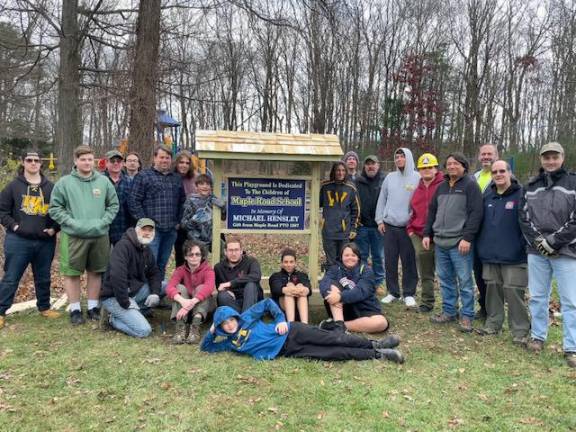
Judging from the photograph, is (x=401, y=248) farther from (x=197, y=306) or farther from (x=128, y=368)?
(x=128, y=368)

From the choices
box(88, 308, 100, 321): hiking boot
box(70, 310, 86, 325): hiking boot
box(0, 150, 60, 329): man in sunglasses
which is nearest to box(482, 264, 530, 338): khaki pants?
box(88, 308, 100, 321): hiking boot

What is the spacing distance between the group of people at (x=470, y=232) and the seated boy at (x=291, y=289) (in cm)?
60

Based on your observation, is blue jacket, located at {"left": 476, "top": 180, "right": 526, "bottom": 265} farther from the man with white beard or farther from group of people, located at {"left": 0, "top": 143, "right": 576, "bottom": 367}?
the man with white beard

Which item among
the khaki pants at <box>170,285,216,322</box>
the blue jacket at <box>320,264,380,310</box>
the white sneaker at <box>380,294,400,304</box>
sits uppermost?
the blue jacket at <box>320,264,380,310</box>

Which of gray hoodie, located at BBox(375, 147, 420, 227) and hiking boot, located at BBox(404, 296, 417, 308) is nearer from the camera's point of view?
gray hoodie, located at BBox(375, 147, 420, 227)

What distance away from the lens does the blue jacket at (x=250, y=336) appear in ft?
15.9

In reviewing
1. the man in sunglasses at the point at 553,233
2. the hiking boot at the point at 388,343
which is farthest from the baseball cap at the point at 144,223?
the man in sunglasses at the point at 553,233

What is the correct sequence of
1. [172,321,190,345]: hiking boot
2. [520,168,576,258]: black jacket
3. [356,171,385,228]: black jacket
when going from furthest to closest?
[356,171,385,228]: black jacket
[172,321,190,345]: hiking boot
[520,168,576,258]: black jacket

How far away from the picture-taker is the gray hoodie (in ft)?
22.1

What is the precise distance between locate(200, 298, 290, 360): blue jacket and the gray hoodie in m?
2.58

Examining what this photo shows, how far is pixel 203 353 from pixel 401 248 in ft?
10.7

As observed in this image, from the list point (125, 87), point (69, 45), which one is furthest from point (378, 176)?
point (69, 45)

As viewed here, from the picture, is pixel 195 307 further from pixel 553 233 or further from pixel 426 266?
pixel 553 233

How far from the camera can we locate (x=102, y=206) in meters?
5.86
